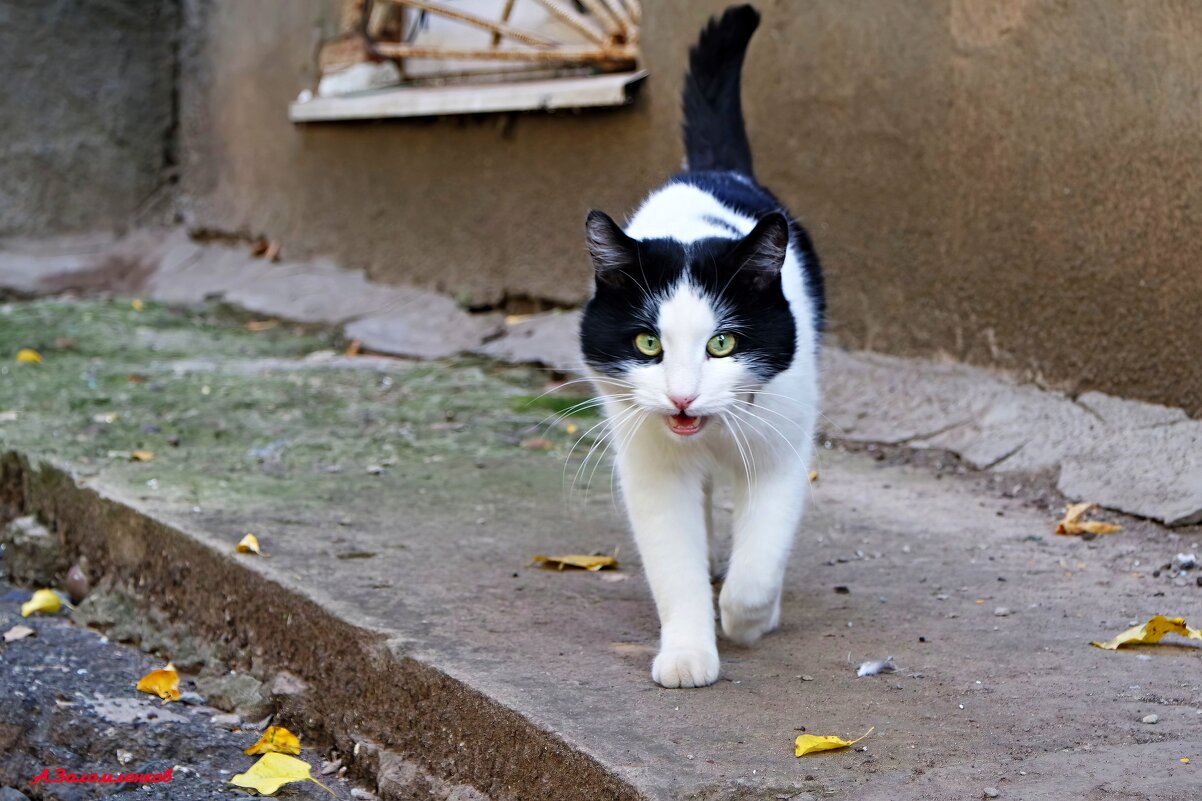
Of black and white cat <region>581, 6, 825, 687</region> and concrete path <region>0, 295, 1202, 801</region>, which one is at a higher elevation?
black and white cat <region>581, 6, 825, 687</region>

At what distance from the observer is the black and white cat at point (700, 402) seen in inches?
92.4

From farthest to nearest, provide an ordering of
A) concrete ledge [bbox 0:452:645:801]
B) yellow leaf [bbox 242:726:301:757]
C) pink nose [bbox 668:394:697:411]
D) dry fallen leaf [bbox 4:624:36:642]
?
dry fallen leaf [bbox 4:624:36:642], yellow leaf [bbox 242:726:301:757], pink nose [bbox 668:394:697:411], concrete ledge [bbox 0:452:645:801]

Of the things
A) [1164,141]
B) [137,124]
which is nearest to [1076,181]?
[1164,141]

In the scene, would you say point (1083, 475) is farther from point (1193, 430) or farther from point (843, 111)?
point (843, 111)

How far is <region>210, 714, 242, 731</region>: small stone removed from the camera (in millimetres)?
2732

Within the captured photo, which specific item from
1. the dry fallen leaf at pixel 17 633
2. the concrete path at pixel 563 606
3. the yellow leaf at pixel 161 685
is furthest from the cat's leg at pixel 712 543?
the dry fallen leaf at pixel 17 633

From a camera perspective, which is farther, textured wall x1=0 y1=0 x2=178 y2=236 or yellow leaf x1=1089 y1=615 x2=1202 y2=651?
textured wall x1=0 y1=0 x2=178 y2=236

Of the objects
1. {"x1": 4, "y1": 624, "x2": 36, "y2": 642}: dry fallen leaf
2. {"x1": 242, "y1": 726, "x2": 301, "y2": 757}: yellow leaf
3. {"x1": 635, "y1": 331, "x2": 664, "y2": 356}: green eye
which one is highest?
{"x1": 635, "y1": 331, "x2": 664, "y2": 356}: green eye

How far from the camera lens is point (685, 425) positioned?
2.35 m

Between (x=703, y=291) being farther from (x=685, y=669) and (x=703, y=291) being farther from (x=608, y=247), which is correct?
(x=685, y=669)

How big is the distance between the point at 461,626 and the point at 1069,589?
4.27ft

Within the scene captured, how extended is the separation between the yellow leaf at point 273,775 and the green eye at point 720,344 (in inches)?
41.0

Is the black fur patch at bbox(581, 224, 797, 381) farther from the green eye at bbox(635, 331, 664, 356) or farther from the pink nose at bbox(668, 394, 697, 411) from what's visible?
the pink nose at bbox(668, 394, 697, 411)
